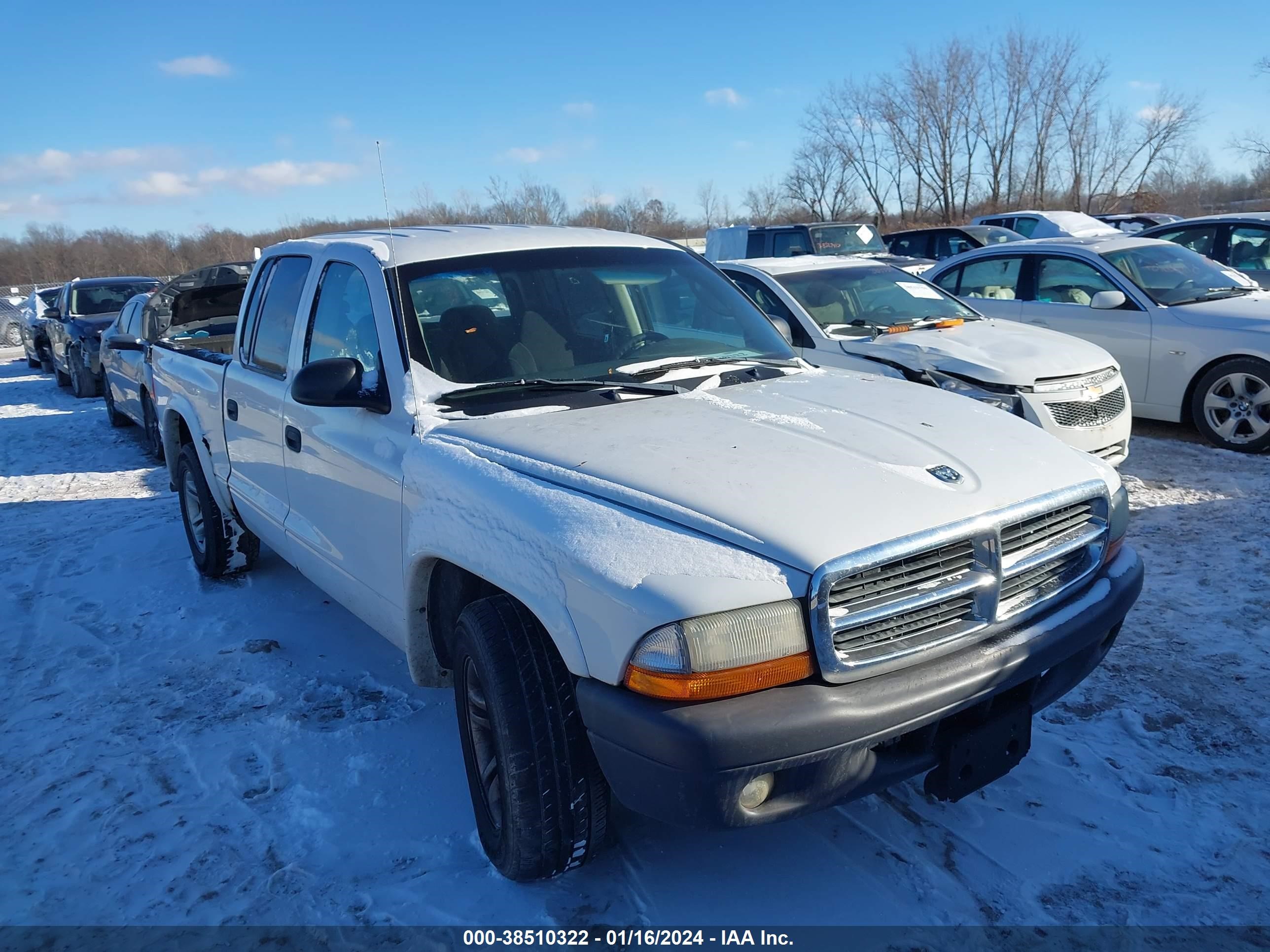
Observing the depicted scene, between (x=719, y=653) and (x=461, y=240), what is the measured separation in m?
2.23

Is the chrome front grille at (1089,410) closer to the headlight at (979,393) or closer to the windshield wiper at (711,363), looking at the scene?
the headlight at (979,393)

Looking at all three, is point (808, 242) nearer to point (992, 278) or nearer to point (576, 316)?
point (992, 278)

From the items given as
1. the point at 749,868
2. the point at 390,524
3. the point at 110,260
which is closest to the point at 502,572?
the point at 390,524

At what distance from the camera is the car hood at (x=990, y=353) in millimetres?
5984

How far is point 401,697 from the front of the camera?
3.88 m

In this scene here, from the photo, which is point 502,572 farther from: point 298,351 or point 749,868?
point 298,351

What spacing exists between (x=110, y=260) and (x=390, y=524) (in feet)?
190

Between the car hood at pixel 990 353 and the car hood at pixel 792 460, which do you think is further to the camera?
the car hood at pixel 990 353

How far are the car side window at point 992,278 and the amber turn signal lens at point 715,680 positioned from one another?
734cm

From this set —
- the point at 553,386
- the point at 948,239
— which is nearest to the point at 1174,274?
the point at 553,386

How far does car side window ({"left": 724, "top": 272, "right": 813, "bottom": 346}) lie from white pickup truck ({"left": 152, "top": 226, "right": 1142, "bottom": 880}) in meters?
3.13

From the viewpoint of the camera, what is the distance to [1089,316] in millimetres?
7812

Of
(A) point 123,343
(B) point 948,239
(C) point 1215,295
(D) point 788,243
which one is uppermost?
(D) point 788,243

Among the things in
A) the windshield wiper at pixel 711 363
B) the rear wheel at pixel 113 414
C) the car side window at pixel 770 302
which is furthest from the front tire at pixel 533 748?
the rear wheel at pixel 113 414
